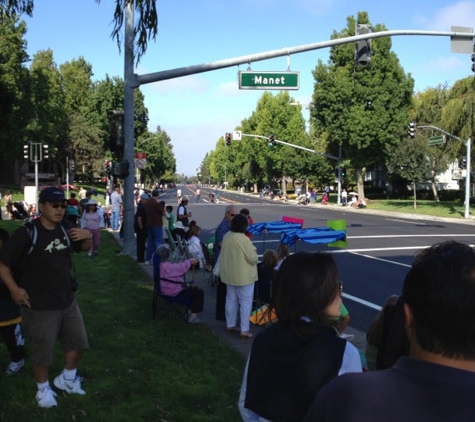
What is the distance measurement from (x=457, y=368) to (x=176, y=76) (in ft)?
39.6

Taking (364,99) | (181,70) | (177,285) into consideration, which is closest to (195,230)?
(181,70)

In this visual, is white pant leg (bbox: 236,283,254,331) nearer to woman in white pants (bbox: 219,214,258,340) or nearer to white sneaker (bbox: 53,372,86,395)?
woman in white pants (bbox: 219,214,258,340)

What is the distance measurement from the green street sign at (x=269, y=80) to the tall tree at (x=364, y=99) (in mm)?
35846

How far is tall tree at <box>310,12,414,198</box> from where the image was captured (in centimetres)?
4778

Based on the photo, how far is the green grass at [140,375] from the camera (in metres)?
4.36

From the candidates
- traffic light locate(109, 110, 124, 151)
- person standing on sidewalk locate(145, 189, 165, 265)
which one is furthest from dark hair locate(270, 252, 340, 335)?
traffic light locate(109, 110, 124, 151)

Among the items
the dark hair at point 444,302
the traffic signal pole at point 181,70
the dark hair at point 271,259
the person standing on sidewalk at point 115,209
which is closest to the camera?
the dark hair at point 444,302

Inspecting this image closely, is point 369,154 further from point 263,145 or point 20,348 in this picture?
point 20,348

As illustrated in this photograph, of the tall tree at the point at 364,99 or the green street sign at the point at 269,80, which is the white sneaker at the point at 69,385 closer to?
the green street sign at the point at 269,80

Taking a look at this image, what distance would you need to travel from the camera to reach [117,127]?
13.2 m

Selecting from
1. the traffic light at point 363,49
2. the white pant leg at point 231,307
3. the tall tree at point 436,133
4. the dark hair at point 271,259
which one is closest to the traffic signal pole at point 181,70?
the traffic light at point 363,49

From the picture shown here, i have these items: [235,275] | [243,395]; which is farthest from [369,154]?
[243,395]

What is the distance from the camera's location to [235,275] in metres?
6.52

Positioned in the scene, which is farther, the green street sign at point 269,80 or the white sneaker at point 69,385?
the green street sign at point 269,80
